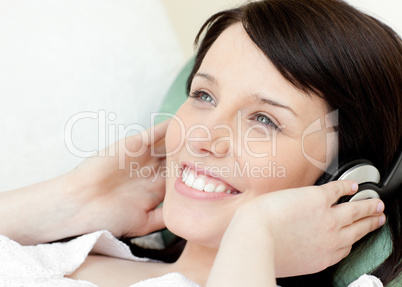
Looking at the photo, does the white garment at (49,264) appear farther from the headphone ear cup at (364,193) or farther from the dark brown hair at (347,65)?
the dark brown hair at (347,65)

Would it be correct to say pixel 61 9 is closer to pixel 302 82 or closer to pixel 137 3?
pixel 137 3

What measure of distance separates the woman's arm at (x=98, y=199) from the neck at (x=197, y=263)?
0.24 meters

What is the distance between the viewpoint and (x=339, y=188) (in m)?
1.19

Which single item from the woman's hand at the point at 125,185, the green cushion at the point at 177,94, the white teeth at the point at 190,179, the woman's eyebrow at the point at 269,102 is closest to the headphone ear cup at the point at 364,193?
the woman's eyebrow at the point at 269,102

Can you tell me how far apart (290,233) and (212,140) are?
30 centimetres

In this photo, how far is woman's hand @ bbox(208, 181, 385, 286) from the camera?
94 centimetres

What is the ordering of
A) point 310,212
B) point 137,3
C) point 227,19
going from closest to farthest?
point 310,212, point 227,19, point 137,3

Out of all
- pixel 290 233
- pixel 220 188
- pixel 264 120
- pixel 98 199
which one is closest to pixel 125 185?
pixel 98 199

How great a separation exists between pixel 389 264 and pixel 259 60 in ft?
1.96

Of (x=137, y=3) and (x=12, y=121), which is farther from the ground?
(x=137, y=3)

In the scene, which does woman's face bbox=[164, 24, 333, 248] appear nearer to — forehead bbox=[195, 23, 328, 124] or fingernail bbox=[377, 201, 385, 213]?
forehead bbox=[195, 23, 328, 124]

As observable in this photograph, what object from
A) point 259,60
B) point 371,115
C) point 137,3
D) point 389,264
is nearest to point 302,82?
point 259,60

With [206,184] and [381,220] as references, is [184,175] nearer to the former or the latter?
[206,184]

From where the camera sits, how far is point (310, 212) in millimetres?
1101
